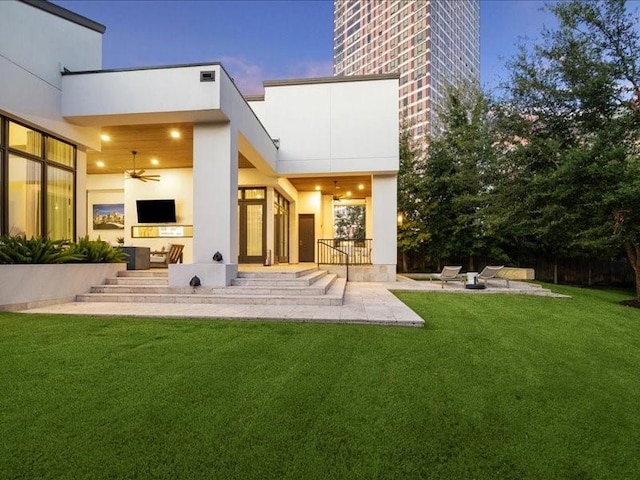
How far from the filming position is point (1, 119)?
6.54m

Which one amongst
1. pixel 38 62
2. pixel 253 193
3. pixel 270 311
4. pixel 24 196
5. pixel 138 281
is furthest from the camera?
pixel 253 193

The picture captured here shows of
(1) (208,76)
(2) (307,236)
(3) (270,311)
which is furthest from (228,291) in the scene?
(2) (307,236)

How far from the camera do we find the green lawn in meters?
1.97

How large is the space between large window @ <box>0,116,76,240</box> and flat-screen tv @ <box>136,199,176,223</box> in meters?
3.79

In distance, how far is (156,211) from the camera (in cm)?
1202

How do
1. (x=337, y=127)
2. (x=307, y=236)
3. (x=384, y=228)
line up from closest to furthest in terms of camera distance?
(x=337, y=127) → (x=384, y=228) → (x=307, y=236)

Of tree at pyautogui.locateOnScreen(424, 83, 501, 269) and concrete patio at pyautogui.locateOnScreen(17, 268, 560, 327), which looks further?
tree at pyautogui.locateOnScreen(424, 83, 501, 269)

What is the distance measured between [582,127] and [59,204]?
1382 centimetres

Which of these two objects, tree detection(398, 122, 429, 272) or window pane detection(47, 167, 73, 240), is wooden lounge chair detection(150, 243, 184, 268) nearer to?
window pane detection(47, 167, 73, 240)

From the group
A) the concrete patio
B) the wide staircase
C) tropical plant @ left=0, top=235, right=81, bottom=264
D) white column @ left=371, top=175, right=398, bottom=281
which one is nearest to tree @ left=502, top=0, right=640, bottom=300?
→ white column @ left=371, top=175, right=398, bottom=281

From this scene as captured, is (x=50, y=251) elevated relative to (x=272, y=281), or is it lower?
elevated

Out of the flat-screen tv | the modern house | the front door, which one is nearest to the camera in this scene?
the modern house

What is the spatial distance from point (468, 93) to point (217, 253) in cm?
1525

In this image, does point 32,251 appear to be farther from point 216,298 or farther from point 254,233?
point 254,233
